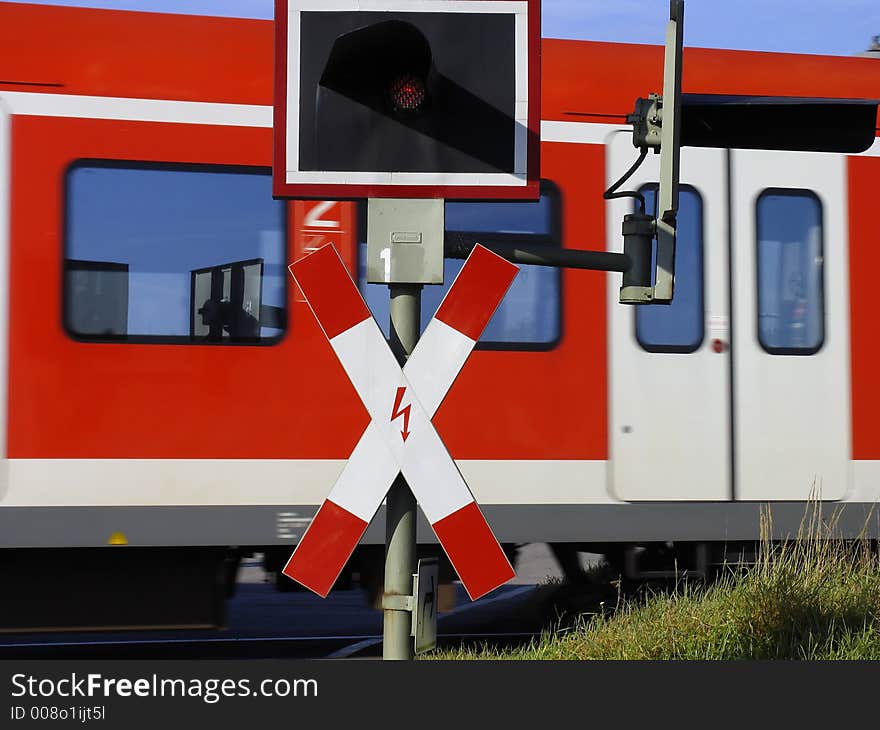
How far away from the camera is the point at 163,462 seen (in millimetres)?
6844

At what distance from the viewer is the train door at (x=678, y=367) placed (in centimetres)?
733

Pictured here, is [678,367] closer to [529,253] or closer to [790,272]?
[790,272]

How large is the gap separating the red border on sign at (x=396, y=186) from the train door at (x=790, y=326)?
3.84 m

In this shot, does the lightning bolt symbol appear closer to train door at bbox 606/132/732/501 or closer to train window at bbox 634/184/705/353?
train door at bbox 606/132/732/501

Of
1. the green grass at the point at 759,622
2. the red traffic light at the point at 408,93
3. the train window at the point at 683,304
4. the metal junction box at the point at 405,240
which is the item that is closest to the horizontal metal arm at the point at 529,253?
the metal junction box at the point at 405,240

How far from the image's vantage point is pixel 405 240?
3992mm

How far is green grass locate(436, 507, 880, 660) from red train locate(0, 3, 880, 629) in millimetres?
795

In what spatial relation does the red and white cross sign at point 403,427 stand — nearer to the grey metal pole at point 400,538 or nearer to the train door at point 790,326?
the grey metal pole at point 400,538

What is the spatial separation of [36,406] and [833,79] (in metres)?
5.36

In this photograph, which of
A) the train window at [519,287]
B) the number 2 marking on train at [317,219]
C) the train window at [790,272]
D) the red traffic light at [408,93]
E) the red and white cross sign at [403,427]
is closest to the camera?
the red and white cross sign at [403,427]

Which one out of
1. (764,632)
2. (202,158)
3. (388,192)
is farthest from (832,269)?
(388,192)

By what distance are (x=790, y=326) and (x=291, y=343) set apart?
120 inches

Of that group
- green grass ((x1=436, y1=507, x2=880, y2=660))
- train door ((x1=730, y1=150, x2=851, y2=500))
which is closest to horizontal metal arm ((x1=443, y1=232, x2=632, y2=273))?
green grass ((x1=436, y1=507, x2=880, y2=660))

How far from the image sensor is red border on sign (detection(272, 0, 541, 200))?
3969 millimetres
